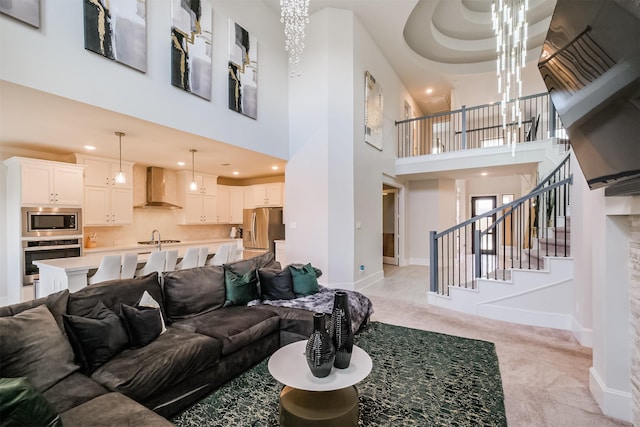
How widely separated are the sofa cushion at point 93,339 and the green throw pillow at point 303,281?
1820 millimetres

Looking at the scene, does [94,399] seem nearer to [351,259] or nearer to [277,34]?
[351,259]

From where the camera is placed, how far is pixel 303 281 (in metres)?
3.47

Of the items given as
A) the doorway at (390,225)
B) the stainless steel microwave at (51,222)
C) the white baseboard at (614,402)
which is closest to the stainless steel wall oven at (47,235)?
the stainless steel microwave at (51,222)

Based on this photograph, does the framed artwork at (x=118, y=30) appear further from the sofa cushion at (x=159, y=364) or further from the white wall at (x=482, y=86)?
the white wall at (x=482, y=86)

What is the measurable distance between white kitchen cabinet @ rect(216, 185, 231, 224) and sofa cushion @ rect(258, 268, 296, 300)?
15.5ft

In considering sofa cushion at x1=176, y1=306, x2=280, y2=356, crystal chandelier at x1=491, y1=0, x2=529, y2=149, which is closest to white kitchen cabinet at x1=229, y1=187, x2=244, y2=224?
sofa cushion at x1=176, y1=306, x2=280, y2=356

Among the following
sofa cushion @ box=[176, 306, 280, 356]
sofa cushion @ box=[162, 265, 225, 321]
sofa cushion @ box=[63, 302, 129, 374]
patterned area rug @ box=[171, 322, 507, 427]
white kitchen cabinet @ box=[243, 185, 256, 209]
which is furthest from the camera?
white kitchen cabinet @ box=[243, 185, 256, 209]

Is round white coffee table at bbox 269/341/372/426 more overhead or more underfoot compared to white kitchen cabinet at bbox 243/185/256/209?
more underfoot

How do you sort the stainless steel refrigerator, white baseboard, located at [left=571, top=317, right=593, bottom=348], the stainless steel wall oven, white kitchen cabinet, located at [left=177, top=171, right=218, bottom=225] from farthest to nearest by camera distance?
1. the stainless steel refrigerator
2. white kitchen cabinet, located at [left=177, top=171, right=218, bottom=225]
3. the stainless steel wall oven
4. white baseboard, located at [left=571, top=317, right=593, bottom=348]

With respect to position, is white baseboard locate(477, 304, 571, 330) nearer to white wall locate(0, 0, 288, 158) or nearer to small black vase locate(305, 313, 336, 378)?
small black vase locate(305, 313, 336, 378)

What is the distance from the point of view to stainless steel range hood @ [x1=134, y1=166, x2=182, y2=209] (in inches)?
254

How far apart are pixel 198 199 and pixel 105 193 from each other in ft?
6.39

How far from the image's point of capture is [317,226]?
5.38 metres

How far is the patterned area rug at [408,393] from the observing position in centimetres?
190
